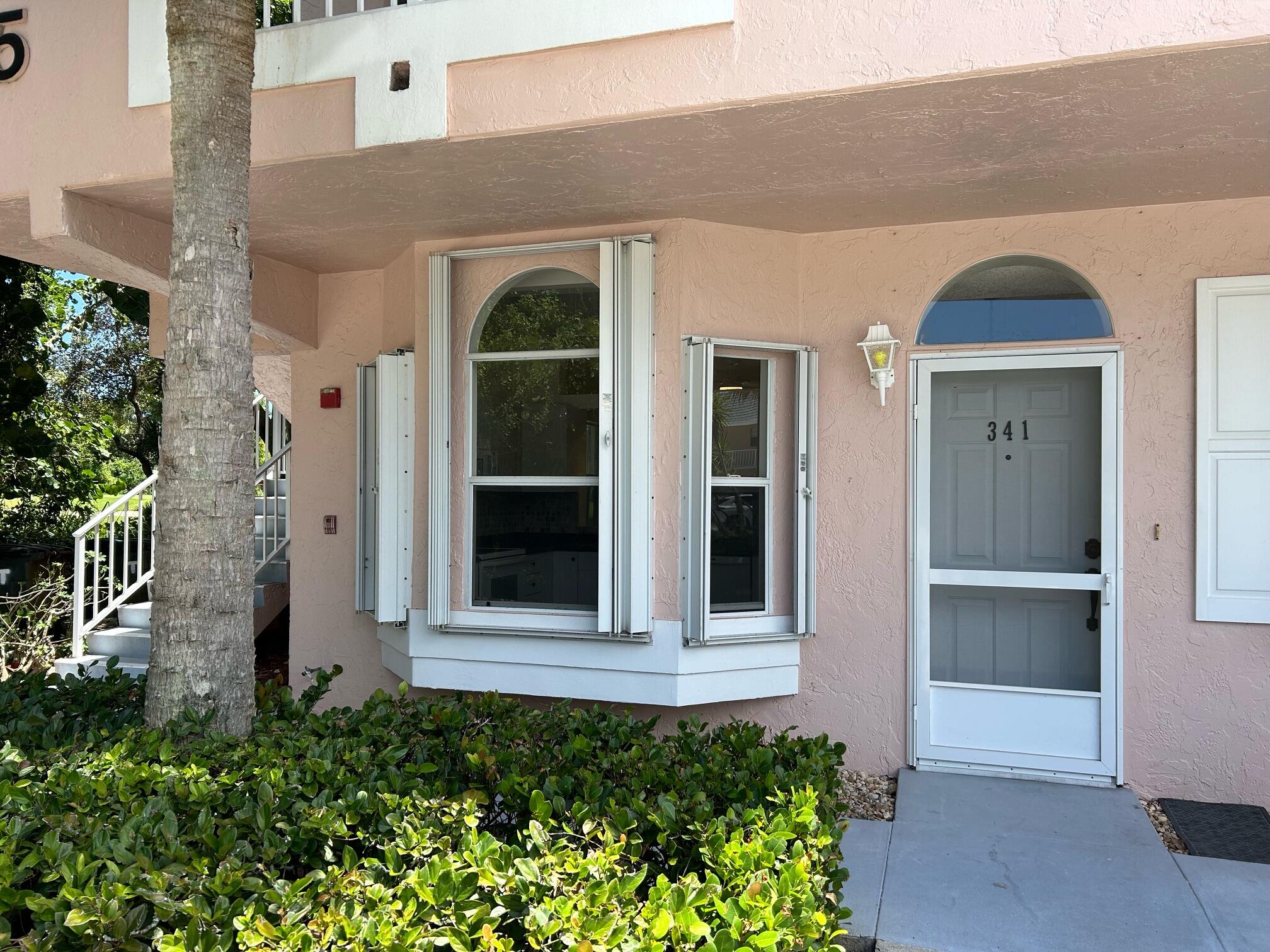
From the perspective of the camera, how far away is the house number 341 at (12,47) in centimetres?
471

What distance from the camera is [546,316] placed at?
5.18m

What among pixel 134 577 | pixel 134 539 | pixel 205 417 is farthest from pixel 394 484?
pixel 134 539

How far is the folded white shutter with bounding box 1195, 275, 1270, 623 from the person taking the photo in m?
4.55

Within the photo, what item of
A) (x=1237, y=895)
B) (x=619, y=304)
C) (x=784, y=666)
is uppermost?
(x=619, y=304)

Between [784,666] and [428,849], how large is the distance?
3.14 metres

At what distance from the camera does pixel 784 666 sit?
16.7ft

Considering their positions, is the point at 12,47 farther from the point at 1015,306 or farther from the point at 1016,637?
the point at 1016,637

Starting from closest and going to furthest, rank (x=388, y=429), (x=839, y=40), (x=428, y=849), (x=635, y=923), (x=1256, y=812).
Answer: (x=635, y=923)
(x=428, y=849)
(x=839, y=40)
(x=1256, y=812)
(x=388, y=429)

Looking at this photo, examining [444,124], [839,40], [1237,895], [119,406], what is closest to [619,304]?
[444,124]

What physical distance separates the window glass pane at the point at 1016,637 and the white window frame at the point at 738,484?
733 millimetres

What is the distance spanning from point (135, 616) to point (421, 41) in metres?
5.07

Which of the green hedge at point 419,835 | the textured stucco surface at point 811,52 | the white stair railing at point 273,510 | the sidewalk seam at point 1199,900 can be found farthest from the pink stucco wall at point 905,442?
the white stair railing at point 273,510

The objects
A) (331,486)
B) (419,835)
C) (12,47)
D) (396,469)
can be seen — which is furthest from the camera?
(331,486)

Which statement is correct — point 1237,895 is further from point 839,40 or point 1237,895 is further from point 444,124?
point 444,124
